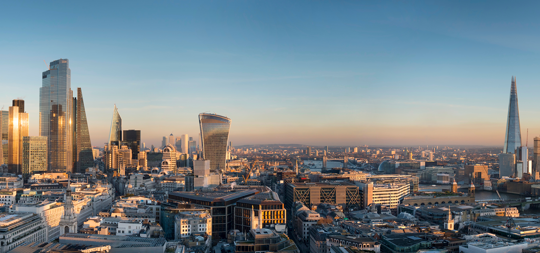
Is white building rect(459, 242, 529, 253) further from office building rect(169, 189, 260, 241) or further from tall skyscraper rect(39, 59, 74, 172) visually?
tall skyscraper rect(39, 59, 74, 172)

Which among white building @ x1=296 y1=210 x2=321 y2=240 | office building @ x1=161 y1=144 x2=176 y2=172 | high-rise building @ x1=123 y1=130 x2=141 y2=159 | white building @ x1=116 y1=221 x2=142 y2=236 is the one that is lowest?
white building @ x1=296 y1=210 x2=321 y2=240

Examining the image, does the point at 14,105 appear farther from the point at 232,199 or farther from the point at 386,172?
the point at 386,172

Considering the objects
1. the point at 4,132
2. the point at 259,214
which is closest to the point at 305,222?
the point at 259,214

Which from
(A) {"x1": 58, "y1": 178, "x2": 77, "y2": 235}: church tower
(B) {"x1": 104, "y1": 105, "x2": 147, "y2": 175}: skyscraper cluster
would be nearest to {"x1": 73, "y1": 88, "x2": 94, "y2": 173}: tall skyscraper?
(B) {"x1": 104, "y1": 105, "x2": 147, "y2": 175}: skyscraper cluster

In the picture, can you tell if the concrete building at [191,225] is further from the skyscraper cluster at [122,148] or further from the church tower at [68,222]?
the skyscraper cluster at [122,148]

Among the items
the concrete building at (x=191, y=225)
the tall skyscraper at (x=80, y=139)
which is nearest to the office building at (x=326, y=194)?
the concrete building at (x=191, y=225)
